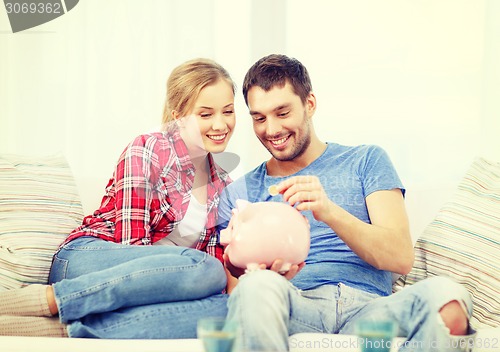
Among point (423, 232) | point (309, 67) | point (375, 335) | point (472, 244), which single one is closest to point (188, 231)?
point (423, 232)

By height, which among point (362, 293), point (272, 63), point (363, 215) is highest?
point (272, 63)

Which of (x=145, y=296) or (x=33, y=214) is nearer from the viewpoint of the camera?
(x=145, y=296)

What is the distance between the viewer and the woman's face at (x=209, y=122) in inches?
80.5

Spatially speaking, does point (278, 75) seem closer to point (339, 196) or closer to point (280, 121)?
point (280, 121)

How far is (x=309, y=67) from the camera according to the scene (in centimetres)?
282

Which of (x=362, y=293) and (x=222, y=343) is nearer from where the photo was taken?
(x=222, y=343)

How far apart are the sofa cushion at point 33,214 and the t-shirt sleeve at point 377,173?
89 centimetres

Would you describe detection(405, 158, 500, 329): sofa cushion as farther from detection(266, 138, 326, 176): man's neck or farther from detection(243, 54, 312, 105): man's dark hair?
detection(243, 54, 312, 105): man's dark hair

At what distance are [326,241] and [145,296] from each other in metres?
0.52

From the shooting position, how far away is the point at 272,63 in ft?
6.53

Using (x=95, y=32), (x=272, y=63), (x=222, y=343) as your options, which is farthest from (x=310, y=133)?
(x=95, y=32)

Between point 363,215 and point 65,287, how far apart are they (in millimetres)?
809

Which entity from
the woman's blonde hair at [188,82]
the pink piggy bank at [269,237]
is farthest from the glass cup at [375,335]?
the woman's blonde hair at [188,82]

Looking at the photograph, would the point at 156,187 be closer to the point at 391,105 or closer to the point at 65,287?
the point at 65,287
